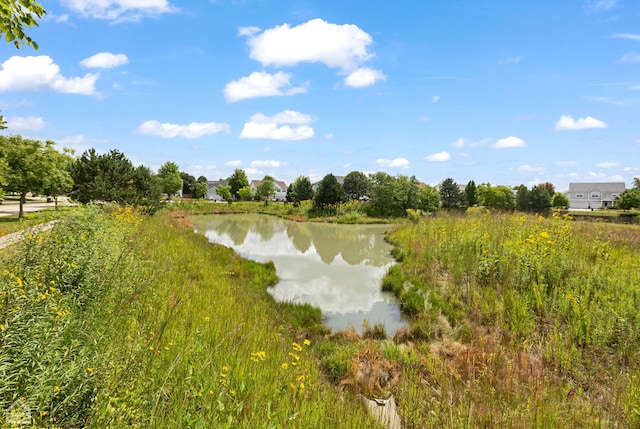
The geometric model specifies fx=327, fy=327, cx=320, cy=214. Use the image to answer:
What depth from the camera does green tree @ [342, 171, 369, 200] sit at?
2399 inches

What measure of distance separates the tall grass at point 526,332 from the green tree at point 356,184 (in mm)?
51110

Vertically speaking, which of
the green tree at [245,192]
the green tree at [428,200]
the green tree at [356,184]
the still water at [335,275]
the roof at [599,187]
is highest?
the roof at [599,187]

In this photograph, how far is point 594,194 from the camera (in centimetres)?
7531

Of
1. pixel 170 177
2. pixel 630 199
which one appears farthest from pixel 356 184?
pixel 630 199

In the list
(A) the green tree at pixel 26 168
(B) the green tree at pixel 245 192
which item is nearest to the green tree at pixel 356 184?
(B) the green tree at pixel 245 192

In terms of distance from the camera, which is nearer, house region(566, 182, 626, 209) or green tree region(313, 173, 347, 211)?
green tree region(313, 173, 347, 211)

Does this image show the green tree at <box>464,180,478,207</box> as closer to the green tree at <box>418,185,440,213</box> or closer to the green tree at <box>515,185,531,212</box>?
the green tree at <box>515,185,531,212</box>

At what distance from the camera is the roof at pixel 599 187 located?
2906 inches

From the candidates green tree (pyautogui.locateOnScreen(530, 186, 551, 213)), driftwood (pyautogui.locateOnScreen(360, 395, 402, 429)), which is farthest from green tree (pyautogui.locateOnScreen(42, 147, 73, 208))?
green tree (pyautogui.locateOnScreen(530, 186, 551, 213))

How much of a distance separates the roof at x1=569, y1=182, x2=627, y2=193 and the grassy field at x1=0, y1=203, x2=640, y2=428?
286ft

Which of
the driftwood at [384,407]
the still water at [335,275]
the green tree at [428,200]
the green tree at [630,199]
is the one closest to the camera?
the driftwood at [384,407]

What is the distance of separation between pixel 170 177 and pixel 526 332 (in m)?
59.4

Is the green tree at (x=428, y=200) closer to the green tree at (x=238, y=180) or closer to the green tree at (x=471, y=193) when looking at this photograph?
the green tree at (x=471, y=193)

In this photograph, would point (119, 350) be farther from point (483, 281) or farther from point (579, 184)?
point (579, 184)
